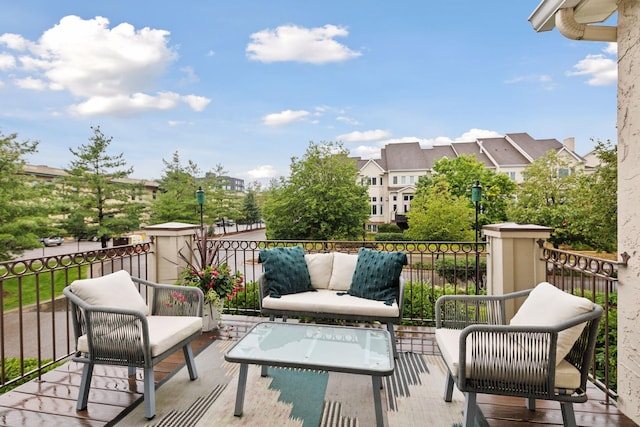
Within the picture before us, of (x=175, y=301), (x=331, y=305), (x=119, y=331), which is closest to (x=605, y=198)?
(x=331, y=305)

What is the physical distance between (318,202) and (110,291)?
12072 mm

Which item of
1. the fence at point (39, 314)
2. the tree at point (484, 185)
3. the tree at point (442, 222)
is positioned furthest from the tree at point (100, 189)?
the tree at point (484, 185)

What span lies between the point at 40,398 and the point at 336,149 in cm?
1427

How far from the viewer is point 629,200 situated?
1.93 metres

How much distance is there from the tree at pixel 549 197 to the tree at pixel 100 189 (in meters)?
18.2

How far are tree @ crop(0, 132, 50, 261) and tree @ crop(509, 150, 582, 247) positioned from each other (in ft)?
60.1

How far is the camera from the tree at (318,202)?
560 inches

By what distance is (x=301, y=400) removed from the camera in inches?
86.7

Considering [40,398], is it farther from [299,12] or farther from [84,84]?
[84,84]

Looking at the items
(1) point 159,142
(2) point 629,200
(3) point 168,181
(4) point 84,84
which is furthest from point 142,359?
(1) point 159,142

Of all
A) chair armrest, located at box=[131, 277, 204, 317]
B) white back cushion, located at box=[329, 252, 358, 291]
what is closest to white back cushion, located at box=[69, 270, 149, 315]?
chair armrest, located at box=[131, 277, 204, 317]

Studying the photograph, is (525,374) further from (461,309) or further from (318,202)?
(318,202)

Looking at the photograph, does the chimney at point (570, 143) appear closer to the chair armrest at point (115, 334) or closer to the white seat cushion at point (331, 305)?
the white seat cushion at point (331, 305)

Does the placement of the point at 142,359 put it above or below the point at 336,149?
below
